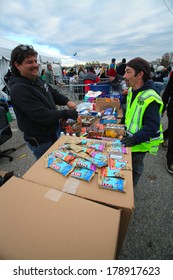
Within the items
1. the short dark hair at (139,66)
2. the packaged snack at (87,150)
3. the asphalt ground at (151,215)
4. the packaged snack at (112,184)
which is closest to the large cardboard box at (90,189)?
the packaged snack at (112,184)

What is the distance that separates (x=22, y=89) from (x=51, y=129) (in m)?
0.49

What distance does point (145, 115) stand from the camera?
1.28m

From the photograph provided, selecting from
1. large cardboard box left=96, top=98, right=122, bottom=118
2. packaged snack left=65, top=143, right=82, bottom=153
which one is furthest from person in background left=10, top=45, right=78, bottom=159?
large cardboard box left=96, top=98, right=122, bottom=118

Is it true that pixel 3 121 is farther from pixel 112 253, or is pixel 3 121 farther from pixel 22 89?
pixel 112 253

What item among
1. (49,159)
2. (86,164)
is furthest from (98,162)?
(49,159)

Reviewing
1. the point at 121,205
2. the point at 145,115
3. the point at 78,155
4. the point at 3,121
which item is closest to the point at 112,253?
the point at 121,205

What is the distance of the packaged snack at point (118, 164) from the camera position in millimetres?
1081

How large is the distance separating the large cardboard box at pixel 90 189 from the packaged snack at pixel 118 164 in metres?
0.05

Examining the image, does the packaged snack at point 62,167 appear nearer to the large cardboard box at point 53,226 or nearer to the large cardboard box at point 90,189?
the large cardboard box at point 90,189

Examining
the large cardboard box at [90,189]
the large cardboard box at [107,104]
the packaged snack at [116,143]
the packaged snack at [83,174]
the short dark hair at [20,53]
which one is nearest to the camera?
the large cardboard box at [90,189]

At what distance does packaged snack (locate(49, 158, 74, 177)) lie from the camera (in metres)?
1.03

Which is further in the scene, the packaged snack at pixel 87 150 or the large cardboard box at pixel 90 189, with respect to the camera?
the packaged snack at pixel 87 150

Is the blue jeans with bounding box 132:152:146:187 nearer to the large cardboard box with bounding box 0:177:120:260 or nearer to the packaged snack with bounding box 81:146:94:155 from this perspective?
the packaged snack with bounding box 81:146:94:155

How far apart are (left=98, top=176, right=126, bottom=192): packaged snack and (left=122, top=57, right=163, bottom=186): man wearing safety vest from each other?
18.6 inches
